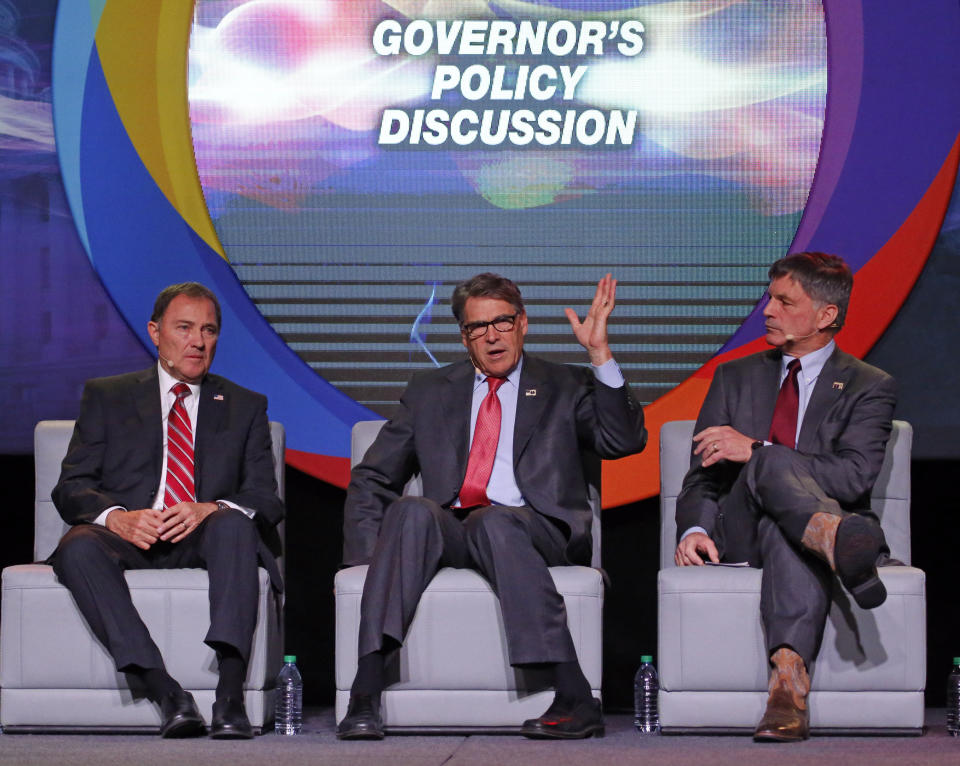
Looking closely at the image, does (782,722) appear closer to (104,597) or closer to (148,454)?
(104,597)

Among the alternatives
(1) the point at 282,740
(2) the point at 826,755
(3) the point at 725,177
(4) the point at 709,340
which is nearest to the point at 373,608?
(1) the point at 282,740

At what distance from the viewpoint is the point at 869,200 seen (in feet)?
14.1

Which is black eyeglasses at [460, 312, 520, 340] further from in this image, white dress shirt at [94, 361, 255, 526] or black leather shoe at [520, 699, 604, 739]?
black leather shoe at [520, 699, 604, 739]

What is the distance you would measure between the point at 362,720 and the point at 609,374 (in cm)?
106

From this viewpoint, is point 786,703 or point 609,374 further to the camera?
point 609,374

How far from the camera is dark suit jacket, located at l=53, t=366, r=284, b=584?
3705mm

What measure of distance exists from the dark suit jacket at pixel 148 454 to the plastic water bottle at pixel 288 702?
35 cm

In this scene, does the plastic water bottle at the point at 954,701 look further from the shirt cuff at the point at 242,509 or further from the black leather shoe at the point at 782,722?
the shirt cuff at the point at 242,509

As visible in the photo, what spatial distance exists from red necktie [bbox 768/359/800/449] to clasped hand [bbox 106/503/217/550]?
149cm

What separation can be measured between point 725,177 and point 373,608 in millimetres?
1911

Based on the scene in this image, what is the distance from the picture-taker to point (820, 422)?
358 cm

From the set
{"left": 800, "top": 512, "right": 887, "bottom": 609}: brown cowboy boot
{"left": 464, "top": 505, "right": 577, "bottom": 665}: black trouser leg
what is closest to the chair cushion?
{"left": 464, "top": 505, "right": 577, "bottom": 665}: black trouser leg

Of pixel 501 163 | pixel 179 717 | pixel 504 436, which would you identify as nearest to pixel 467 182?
pixel 501 163

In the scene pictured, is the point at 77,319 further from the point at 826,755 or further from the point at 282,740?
the point at 826,755
